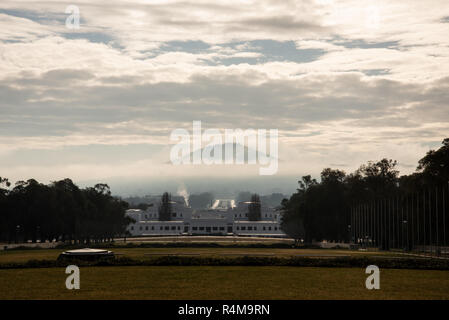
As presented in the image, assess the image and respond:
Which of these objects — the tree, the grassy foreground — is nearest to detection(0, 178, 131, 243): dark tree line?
the tree

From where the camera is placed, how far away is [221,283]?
3203 cm

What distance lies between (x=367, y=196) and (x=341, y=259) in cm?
6139

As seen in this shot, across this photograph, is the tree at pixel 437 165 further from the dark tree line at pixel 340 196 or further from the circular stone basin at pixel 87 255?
the circular stone basin at pixel 87 255

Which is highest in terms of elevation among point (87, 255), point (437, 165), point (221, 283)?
point (437, 165)

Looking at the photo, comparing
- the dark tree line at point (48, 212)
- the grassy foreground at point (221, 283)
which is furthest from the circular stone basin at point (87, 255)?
the dark tree line at point (48, 212)

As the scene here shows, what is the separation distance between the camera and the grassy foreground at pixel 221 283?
90.6 ft

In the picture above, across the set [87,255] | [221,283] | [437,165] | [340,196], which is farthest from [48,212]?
[221,283]

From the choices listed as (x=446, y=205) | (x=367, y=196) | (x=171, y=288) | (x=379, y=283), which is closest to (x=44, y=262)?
(x=171, y=288)

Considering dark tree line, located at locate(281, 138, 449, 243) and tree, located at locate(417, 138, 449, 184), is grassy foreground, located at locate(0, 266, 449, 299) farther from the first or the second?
dark tree line, located at locate(281, 138, 449, 243)

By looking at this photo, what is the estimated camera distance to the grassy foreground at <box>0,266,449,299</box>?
2762 centimetres

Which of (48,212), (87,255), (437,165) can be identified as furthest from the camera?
(48,212)

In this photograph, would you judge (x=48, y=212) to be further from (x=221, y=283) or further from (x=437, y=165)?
(x=221, y=283)

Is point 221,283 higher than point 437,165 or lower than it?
lower
